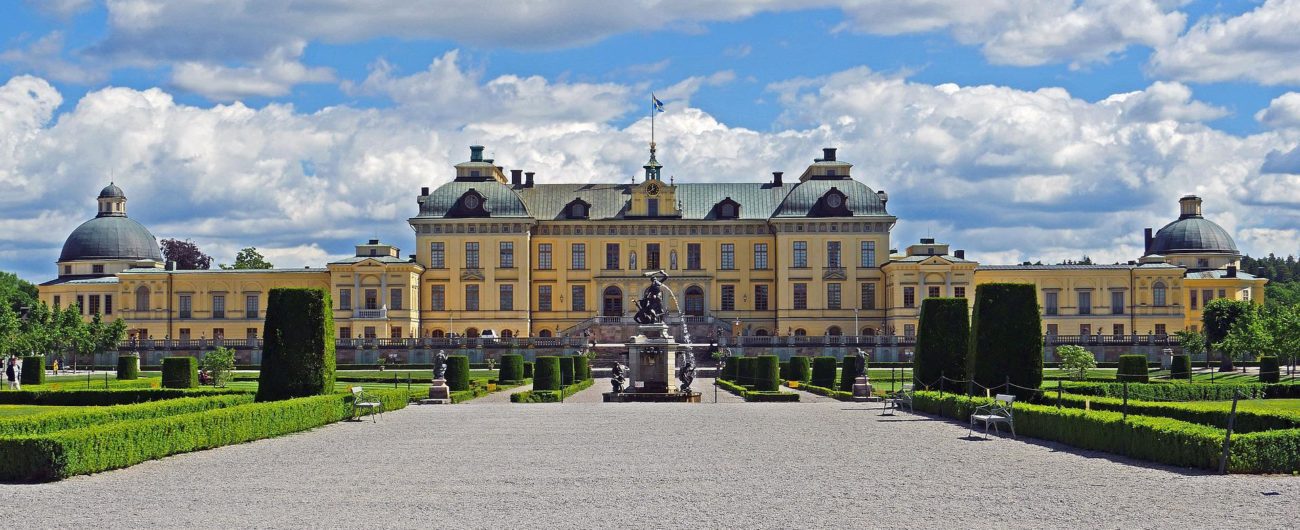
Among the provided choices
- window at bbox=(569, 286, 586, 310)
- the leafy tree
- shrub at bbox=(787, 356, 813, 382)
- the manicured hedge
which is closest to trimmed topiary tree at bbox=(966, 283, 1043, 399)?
shrub at bbox=(787, 356, 813, 382)

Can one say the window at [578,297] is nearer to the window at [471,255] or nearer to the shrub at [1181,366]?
the window at [471,255]

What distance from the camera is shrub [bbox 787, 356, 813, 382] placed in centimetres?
4553

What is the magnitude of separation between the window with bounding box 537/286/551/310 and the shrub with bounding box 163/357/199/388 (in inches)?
1499

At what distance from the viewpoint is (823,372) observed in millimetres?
42594

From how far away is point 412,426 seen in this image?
24.4 metres

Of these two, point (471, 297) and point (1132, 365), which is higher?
point (471, 297)

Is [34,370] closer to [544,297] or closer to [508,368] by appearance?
[508,368]

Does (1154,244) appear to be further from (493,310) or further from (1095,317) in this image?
(493,310)

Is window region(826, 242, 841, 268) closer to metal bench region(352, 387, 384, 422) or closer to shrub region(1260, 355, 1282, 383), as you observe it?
shrub region(1260, 355, 1282, 383)

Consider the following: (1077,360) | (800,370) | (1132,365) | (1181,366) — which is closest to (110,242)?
(800,370)

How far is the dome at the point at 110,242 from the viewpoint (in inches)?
3403

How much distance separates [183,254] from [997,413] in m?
84.4

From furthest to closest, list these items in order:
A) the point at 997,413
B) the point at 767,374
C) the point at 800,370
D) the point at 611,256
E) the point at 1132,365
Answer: the point at 611,256, the point at 800,370, the point at 1132,365, the point at 767,374, the point at 997,413

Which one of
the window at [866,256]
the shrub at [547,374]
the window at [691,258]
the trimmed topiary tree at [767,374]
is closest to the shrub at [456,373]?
the shrub at [547,374]
